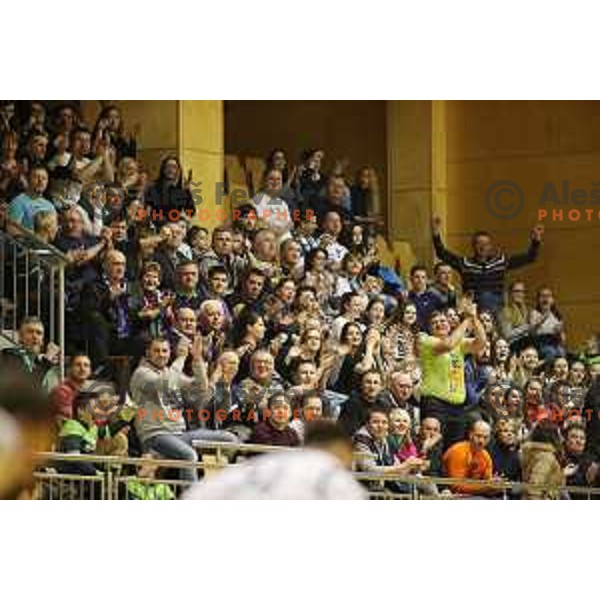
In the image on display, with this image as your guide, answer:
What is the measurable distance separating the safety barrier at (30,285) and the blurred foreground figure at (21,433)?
0.20 m

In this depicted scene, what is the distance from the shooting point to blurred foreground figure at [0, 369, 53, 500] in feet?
43.4

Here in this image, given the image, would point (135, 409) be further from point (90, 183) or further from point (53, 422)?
point (90, 183)

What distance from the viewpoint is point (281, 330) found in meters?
13.7

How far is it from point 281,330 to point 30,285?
144 cm

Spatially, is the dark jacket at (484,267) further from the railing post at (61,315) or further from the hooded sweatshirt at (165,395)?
the railing post at (61,315)

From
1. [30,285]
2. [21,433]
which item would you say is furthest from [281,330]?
[21,433]

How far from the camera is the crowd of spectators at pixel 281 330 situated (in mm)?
13391

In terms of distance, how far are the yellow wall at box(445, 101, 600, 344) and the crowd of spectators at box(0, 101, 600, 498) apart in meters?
0.09

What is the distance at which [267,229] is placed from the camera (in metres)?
13.8

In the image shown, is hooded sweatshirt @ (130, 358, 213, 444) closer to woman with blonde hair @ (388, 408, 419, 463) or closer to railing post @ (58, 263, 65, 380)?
railing post @ (58, 263, 65, 380)

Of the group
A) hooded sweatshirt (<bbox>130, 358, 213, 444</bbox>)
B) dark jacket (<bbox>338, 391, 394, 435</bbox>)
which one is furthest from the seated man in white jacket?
dark jacket (<bbox>338, 391, 394, 435</bbox>)

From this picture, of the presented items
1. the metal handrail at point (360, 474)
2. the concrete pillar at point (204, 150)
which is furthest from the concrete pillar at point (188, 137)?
the metal handrail at point (360, 474)

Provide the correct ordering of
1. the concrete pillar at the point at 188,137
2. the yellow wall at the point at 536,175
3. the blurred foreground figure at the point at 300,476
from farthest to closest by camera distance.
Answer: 1. the yellow wall at the point at 536,175
2. the concrete pillar at the point at 188,137
3. the blurred foreground figure at the point at 300,476

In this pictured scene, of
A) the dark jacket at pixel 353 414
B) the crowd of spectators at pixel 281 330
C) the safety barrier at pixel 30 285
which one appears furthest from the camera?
the dark jacket at pixel 353 414
